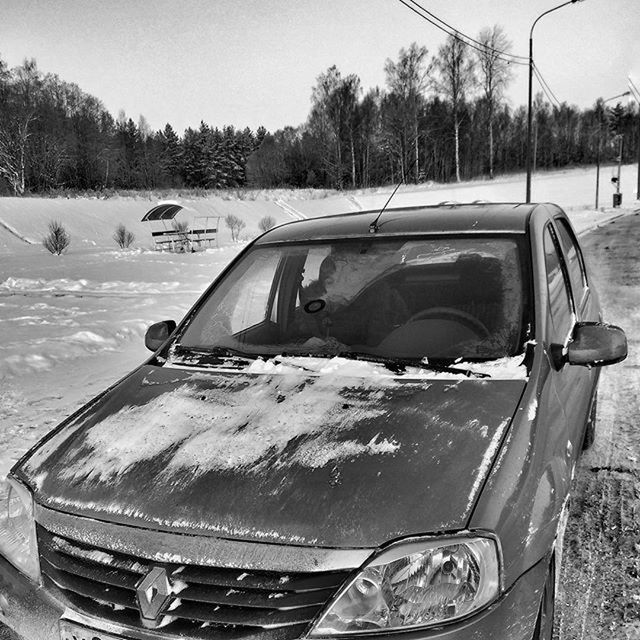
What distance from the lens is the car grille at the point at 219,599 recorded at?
138 cm

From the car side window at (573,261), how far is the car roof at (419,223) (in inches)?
15.9

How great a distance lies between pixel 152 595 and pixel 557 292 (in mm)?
2089

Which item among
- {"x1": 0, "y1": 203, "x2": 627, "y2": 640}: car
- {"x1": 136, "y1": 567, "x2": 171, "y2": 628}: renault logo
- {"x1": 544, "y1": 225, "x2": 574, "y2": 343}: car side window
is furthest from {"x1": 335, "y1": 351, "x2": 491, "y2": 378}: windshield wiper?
{"x1": 136, "y1": 567, "x2": 171, "y2": 628}: renault logo

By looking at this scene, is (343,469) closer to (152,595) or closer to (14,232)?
(152,595)

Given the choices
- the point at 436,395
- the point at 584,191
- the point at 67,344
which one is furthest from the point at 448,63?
the point at 436,395

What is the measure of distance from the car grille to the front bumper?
42 millimetres

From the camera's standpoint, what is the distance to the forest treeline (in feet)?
157

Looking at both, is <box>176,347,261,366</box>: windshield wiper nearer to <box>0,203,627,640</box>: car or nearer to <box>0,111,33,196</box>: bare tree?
<box>0,203,627,640</box>: car

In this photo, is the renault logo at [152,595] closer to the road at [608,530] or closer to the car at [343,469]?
the car at [343,469]

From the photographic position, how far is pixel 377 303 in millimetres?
2717

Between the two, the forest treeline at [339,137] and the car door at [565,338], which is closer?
the car door at [565,338]

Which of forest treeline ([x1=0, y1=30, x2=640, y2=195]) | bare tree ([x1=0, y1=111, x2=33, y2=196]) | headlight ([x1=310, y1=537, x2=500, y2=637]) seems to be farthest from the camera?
forest treeline ([x1=0, y1=30, x2=640, y2=195])

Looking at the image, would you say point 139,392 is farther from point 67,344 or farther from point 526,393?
point 67,344

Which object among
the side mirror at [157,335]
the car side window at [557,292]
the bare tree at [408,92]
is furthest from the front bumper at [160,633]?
the bare tree at [408,92]
